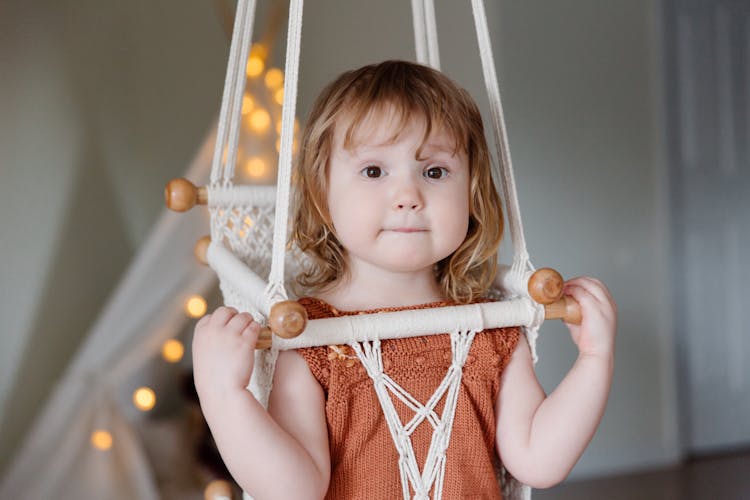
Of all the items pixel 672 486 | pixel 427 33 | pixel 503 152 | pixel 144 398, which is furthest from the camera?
pixel 672 486

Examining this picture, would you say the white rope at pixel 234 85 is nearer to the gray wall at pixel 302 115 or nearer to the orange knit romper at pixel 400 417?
the orange knit romper at pixel 400 417

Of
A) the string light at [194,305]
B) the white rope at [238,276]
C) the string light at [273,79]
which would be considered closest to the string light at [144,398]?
the string light at [194,305]

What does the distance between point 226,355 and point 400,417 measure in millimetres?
223

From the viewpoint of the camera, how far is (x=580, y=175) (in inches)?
113

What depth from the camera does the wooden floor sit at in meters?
2.74

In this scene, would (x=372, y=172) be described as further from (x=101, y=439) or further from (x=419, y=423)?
(x=101, y=439)

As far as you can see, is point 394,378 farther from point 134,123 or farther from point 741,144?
point 741,144

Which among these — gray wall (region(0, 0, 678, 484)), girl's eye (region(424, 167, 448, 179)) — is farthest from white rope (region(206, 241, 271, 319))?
gray wall (region(0, 0, 678, 484))

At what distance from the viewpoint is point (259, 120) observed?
83.0 inches

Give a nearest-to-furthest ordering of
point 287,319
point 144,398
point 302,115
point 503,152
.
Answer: point 287,319
point 503,152
point 144,398
point 302,115

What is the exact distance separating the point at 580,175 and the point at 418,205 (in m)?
1.99

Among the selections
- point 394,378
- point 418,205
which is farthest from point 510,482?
point 418,205

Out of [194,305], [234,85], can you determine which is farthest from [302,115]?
[234,85]

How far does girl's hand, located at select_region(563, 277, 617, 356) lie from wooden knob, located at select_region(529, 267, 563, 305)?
0.08 metres
